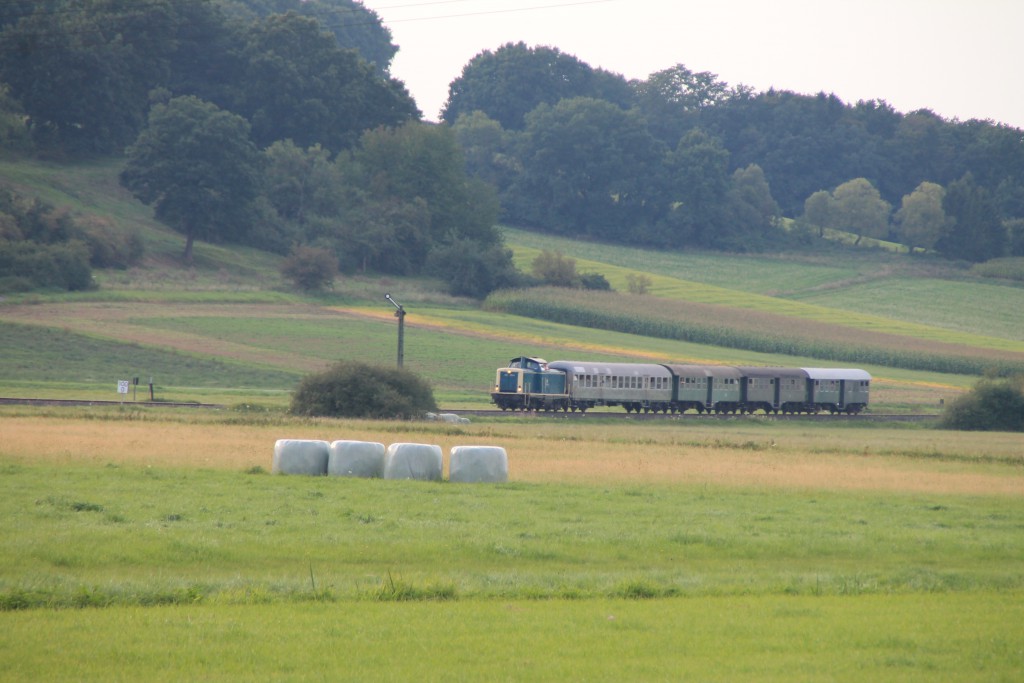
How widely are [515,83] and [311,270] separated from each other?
9711 centimetres

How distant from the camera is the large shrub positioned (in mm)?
46344

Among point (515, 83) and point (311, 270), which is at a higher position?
point (515, 83)

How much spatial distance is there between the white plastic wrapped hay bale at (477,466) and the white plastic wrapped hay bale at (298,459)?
2759 mm

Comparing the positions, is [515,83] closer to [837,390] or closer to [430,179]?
[430,179]

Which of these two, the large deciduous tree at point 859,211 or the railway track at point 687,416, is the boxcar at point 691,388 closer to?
the railway track at point 687,416

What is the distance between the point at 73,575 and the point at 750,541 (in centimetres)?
979

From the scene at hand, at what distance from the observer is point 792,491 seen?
2584cm

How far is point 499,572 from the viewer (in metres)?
16.2

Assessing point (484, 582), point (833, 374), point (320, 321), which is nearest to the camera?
point (484, 582)

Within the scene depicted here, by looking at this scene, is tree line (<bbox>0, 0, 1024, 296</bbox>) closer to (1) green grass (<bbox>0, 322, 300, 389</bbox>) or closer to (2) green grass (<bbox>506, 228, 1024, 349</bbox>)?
(2) green grass (<bbox>506, 228, 1024, 349</bbox>)

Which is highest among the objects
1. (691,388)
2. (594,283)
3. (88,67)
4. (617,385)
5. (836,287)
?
(88,67)

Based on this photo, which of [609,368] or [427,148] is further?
[427,148]

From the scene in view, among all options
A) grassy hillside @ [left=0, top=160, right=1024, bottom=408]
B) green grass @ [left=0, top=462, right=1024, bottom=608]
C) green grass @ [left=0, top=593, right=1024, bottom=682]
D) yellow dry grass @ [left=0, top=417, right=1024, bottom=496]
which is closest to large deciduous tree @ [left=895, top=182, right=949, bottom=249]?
grassy hillside @ [left=0, top=160, right=1024, bottom=408]

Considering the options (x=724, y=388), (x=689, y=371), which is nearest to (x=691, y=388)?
(x=689, y=371)
